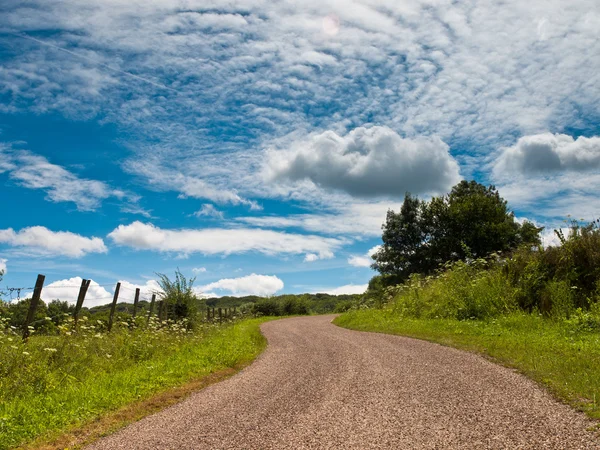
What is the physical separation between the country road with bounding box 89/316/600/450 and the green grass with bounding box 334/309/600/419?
0.40 metres

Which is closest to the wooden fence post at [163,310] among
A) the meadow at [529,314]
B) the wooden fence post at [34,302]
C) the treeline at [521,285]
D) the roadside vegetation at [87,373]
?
the roadside vegetation at [87,373]

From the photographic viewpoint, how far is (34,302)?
1327 cm

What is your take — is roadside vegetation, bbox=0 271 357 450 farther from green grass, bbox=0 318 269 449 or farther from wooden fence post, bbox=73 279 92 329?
wooden fence post, bbox=73 279 92 329

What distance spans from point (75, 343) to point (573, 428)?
12185mm

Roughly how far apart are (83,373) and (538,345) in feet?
40.2

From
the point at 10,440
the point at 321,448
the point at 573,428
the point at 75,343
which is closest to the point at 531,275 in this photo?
the point at 573,428

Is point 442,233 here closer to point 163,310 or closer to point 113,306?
point 163,310

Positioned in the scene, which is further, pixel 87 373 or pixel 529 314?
pixel 529 314

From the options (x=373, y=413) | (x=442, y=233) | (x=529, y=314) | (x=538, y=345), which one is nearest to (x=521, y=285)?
(x=529, y=314)

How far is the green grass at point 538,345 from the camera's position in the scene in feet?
26.0

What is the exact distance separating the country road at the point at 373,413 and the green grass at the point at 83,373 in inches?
50.1

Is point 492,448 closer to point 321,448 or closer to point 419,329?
point 321,448

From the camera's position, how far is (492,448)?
5.71 meters

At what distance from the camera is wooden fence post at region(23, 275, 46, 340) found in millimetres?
12830
